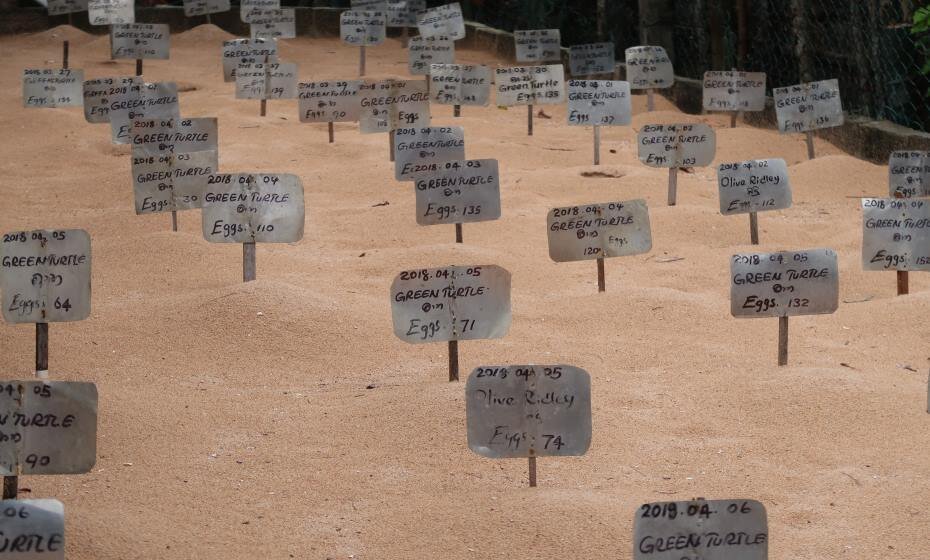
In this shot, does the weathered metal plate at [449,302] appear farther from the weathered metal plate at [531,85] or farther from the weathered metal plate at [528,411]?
the weathered metal plate at [531,85]

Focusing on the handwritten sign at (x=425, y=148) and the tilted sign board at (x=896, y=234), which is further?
the handwritten sign at (x=425, y=148)

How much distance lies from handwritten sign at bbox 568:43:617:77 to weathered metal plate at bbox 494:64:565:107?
1627 millimetres

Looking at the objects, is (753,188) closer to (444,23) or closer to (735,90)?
(735,90)

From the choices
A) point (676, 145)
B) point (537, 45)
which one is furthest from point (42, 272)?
point (537, 45)

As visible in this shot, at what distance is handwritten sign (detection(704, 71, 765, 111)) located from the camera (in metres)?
9.56

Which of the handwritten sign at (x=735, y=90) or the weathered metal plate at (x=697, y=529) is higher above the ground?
the handwritten sign at (x=735, y=90)

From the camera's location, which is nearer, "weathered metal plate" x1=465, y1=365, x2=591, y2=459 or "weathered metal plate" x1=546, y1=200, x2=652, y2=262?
"weathered metal plate" x1=465, y1=365, x2=591, y2=459

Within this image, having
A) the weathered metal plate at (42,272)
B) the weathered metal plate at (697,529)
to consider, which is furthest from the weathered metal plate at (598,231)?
the weathered metal plate at (697,529)

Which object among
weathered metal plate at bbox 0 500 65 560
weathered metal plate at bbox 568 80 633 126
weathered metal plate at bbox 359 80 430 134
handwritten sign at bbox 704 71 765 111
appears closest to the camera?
weathered metal plate at bbox 0 500 65 560

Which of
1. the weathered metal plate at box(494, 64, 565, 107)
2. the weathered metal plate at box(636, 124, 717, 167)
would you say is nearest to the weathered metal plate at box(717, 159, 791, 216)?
the weathered metal plate at box(636, 124, 717, 167)

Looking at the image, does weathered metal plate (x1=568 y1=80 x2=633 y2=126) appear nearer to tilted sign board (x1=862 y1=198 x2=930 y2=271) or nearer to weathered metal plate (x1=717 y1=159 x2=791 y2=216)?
weathered metal plate (x1=717 y1=159 x2=791 y2=216)

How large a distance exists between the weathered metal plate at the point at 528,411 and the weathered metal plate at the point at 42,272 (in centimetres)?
163

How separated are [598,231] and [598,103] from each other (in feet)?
9.60

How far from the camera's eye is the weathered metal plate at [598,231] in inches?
235
